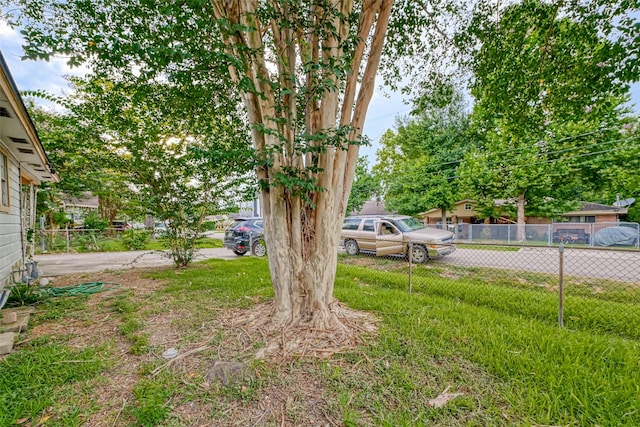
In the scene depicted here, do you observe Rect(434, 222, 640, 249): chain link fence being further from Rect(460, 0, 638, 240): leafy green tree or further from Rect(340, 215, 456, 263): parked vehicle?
Rect(460, 0, 638, 240): leafy green tree

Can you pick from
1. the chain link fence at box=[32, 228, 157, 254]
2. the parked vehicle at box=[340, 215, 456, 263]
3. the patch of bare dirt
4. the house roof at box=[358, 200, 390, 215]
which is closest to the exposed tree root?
the patch of bare dirt

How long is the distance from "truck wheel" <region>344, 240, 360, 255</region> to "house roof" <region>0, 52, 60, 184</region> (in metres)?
8.58

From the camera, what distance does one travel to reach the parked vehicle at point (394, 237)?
8.00 metres

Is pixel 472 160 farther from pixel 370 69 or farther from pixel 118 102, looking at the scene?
pixel 118 102

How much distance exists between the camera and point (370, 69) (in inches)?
122

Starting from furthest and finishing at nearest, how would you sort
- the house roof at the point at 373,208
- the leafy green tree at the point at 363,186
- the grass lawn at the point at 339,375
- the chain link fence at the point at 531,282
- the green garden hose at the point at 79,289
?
1. the house roof at the point at 373,208
2. the leafy green tree at the point at 363,186
3. the green garden hose at the point at 79,289
4. the chain link fence at the point at 531,282
5. the grass lawn at the point at 339,375

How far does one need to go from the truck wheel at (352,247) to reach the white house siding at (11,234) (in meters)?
8.68

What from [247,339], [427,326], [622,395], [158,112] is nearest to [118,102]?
[158,112]

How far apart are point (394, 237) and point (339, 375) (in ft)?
22.5

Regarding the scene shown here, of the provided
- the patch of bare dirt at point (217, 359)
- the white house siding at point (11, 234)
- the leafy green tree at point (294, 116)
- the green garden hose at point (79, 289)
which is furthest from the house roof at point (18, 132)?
the patch of bare dirt at point (217, 359)

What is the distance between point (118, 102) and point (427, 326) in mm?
6572

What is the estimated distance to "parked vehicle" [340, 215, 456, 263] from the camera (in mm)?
8000

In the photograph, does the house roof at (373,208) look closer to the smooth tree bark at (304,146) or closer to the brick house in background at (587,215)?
the brick house in background at (587,215)

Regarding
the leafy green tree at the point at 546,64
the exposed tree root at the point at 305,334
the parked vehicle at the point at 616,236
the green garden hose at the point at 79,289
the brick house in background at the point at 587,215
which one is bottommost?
the green garden hose at the point at 79,289
